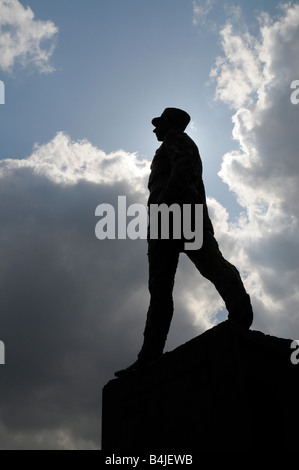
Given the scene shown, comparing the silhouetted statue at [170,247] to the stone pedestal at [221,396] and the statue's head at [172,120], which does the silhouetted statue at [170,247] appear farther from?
the stone pedestal at [221,396]

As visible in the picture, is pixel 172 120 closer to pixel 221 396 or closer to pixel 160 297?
pixel 160 297

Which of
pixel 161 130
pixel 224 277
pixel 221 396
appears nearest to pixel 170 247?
pixel 224 277

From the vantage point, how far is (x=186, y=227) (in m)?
5.79

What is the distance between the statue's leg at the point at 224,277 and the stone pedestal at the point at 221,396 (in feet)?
1.01

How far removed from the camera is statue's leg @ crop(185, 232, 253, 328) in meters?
4.71

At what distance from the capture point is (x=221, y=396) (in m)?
4.04

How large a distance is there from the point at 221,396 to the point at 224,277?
149 cm

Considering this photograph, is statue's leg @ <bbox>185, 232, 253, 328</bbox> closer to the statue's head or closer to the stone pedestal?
the stone pedestal

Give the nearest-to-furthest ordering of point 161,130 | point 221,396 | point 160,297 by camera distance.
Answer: point 221,396, point 160,297, point 161,130

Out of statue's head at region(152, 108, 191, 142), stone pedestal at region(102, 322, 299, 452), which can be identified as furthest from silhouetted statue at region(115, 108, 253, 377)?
stone pedestal at region(102, 322, 299, 452)

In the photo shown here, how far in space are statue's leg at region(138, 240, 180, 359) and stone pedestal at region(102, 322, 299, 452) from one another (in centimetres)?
82

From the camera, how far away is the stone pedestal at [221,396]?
12.8ft
